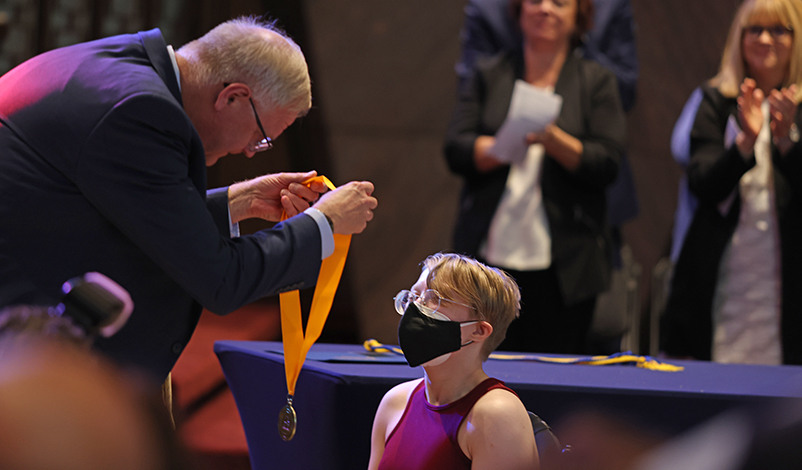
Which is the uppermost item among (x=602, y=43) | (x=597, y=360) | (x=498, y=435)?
(x=602, y=43)

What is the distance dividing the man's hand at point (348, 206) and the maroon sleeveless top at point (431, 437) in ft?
1.68

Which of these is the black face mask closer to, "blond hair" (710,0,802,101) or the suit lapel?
the suit lapel

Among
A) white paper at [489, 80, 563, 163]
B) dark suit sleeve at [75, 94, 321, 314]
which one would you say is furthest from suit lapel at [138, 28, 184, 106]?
white paper at [489, 80, 563, 163]

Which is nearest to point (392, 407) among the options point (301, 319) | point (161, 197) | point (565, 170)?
point (301, 319)

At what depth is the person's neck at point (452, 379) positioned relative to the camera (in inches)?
72.5

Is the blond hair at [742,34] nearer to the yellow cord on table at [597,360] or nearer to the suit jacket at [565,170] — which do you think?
the suit jacket at [565,170]

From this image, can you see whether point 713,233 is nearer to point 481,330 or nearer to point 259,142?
point 481,330

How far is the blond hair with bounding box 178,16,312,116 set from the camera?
79.7 inches

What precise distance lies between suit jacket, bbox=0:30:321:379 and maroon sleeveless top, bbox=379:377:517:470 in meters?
0.48

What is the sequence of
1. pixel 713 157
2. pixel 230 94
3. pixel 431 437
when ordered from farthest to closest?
pixel 713 157 → pixel 230 94 → pixel 431 437

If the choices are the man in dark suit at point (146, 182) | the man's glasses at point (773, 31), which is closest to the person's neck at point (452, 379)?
the man in dark suit at point (146, 182)

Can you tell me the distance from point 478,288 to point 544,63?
1872 mm

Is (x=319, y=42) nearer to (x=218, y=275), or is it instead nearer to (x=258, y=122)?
(x=258, y=122)

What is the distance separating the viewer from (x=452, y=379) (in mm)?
1851
